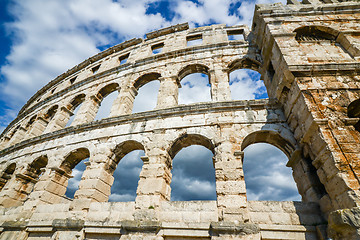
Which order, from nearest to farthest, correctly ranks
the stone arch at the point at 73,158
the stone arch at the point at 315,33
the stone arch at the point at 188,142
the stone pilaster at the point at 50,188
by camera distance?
the stone arch at the point at 188,142 < the stone pilaster at the point at 50,188 < the stone arch at the point at 315,33 < the stone arch at the point at 73,158

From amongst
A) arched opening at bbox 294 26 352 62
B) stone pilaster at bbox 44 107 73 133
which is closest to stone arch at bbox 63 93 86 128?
stone pilaster at bbox 44 107 73 133

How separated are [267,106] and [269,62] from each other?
2090 mm

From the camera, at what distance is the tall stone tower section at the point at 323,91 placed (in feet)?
11.3

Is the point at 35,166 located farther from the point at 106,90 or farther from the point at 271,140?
the point at 271,140

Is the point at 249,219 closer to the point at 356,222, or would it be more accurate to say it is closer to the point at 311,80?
the point at 356,222

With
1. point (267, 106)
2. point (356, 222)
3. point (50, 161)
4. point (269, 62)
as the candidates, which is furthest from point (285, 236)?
point (50, 161)

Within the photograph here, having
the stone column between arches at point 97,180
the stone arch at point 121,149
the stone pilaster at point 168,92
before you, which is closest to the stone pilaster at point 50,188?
the stone column between arches at point 97,180

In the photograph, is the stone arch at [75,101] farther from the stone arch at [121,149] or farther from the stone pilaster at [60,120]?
the stone arch at [121,149]

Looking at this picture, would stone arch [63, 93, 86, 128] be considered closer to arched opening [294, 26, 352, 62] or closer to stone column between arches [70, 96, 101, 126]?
stone column between arches [70, 96, 101, 126]

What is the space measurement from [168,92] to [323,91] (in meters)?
5.16

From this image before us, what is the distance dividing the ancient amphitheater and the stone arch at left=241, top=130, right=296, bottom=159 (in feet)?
0.16

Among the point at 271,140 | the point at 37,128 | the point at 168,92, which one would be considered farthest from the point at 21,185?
the point at 271,140

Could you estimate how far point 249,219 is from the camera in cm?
414

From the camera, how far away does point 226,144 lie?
530 centimetres
